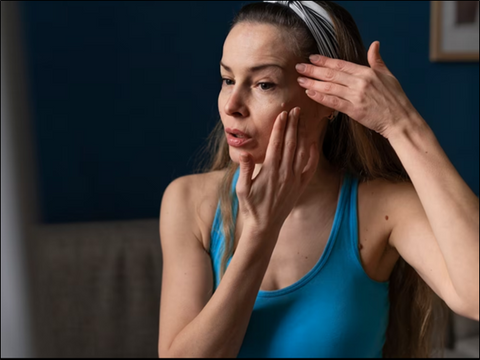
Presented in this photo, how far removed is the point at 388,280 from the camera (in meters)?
1.20

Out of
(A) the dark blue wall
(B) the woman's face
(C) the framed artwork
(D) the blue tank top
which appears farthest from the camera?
(C) the framed artwork

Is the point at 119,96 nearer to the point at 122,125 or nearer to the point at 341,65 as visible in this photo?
the point at 122,125

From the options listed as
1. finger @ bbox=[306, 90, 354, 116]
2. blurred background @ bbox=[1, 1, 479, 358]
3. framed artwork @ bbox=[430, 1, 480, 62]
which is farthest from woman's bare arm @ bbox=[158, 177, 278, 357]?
framed artwork @ bbox=[430, 1, 480, 62]

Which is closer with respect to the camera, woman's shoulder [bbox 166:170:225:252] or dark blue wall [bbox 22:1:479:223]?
woman's shoulder [bbox 166:170:225:252]

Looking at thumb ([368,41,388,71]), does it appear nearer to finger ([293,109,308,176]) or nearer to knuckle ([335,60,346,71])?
knuckle ([335,60,346,71])

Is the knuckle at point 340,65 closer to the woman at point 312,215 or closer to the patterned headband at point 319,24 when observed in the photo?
the woman at point 312,215

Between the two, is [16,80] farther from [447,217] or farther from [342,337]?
[342,337]

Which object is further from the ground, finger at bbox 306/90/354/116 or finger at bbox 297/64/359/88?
finger at bbox 297/64/359/88

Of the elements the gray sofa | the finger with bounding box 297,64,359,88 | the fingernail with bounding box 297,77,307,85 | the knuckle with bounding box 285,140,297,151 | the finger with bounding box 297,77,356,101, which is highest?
the finger with bounding box 297,64,359,88

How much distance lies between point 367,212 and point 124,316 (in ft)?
3.15

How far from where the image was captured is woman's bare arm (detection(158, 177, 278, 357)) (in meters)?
0.96

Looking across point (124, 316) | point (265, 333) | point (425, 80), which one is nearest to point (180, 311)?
point (265, 333)

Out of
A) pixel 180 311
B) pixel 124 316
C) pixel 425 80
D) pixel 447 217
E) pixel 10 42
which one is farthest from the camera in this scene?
pixel 425 80

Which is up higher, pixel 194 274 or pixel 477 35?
pixel 477 35
